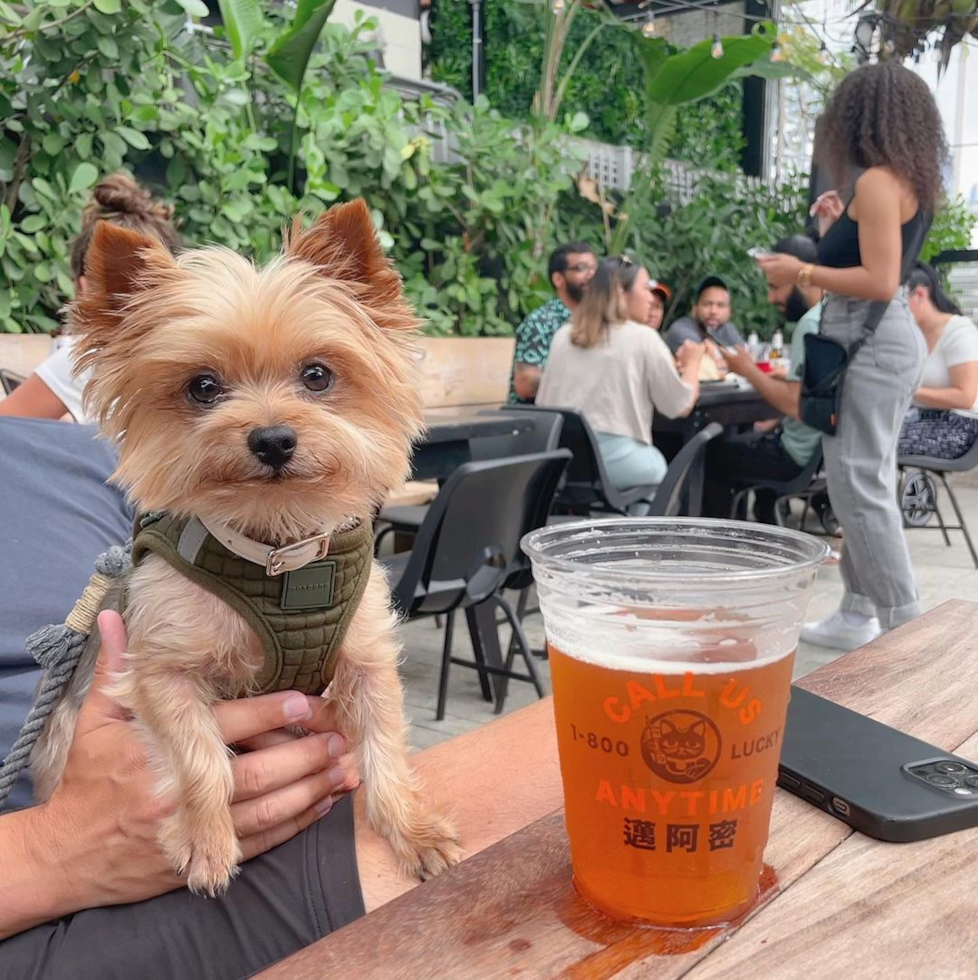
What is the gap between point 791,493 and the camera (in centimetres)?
570

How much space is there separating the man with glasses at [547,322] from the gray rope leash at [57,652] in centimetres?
450

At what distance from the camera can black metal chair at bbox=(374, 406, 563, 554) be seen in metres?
3.96

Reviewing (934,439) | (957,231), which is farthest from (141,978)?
(957,231)

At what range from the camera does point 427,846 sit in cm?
117

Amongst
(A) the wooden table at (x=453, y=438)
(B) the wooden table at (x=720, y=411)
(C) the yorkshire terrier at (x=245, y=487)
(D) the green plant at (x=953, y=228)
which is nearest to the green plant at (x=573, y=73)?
(D) the green plant at (x=953, y=228)

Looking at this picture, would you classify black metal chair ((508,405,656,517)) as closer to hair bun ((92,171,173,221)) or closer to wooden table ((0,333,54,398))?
hair bun ((92,171,173,221))

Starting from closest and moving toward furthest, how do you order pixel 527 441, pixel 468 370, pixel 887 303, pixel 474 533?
Answer: pixel 474 533, pixel 887 303, pixel 527 441, pixel 468 370

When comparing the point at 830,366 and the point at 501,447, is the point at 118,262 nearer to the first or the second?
the point at 501,447

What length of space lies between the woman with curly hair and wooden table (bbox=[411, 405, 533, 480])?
136 cm

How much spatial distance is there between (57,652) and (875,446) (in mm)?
3367

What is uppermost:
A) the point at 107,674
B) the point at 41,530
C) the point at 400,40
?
the point at 400,40

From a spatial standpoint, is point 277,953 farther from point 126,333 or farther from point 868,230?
point 868,230

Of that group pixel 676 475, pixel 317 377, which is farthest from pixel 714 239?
pixel 317 377

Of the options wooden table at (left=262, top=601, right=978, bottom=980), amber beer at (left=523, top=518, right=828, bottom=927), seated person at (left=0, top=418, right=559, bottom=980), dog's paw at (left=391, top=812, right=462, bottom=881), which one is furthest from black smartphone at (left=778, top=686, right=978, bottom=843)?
dog's paw at (left=391, top=812, right=462, bottom=881)
